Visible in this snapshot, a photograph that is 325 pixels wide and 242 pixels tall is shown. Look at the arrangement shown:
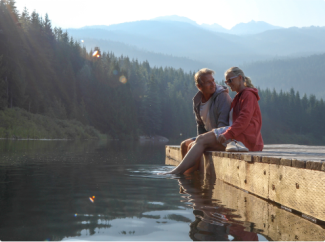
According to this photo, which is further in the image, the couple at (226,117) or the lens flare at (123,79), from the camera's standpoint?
the lens flare at (123,79)

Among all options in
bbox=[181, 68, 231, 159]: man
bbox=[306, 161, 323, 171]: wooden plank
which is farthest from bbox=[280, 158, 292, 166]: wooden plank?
bbox=[181, 68, 231, 159]: man

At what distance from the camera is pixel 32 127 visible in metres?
34.0

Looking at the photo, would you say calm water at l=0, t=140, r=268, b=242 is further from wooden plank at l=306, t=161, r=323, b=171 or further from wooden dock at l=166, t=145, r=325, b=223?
wooden plank at l=306, t=161, r=323, b=171

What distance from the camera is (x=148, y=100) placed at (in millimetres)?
74938

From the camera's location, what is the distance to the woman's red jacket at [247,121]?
5277mm

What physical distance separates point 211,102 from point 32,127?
3066 centimetres

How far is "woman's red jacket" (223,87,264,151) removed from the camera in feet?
17.3

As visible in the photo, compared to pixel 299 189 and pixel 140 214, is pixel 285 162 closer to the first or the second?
pixel 299 189

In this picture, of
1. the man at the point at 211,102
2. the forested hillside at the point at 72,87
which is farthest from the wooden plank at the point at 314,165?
the forested hillside at the point at 72,87

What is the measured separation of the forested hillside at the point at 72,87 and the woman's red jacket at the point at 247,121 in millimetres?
33170

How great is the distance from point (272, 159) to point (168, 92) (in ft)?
295

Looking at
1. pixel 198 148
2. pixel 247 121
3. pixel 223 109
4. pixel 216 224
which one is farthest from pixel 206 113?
pixel 216 224

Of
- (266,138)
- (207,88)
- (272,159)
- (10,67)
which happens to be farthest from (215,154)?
(266,138)

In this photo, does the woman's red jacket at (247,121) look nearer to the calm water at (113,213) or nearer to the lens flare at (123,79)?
the calm water at (113,213)
